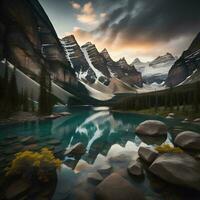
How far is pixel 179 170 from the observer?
24.1 feet

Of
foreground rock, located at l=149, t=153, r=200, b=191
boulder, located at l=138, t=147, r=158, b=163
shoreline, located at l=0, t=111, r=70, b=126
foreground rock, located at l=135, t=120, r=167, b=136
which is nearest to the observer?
foreground rock, located at l=149, t=153, r=200, b=191

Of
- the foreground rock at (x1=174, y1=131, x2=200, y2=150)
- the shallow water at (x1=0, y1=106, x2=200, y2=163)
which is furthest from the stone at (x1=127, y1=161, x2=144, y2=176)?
the foreground rock at (x1=174, y1=131, x2=200, y2=150)

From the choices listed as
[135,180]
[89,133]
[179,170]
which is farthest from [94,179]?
[89,133]

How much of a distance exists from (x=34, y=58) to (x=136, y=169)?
16494 cm

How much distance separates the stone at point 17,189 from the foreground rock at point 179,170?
273 inches

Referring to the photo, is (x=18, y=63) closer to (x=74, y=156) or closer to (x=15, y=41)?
(x=15, y=41)

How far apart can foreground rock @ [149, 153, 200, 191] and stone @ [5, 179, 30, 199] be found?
6.92m

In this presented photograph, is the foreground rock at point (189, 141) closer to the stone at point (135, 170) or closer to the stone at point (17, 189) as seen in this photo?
the stone at point (135, 170)

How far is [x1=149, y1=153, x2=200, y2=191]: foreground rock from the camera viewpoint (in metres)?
7.00

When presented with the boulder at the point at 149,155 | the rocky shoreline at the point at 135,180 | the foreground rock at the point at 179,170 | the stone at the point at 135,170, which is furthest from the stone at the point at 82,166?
the foreground rock at the point at 179,170

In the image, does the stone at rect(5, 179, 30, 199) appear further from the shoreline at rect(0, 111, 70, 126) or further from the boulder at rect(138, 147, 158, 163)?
the shoreline at rect(0, 111, 70, 126)

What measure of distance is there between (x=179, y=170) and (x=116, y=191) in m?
3.52

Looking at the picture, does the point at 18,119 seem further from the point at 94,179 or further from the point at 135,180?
the point at 135,180

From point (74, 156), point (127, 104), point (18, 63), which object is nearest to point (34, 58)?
point (18, 63)
